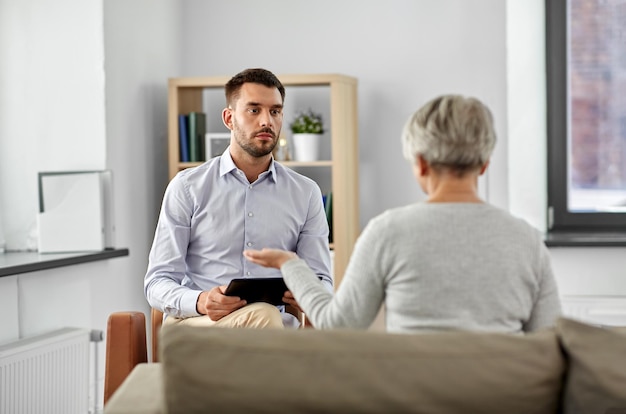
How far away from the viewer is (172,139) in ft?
15.6

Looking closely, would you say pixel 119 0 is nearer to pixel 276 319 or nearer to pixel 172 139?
pixel 172 139

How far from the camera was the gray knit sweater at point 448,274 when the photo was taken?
172 centimetres

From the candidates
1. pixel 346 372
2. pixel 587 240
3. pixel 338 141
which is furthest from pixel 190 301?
pixel 587 240

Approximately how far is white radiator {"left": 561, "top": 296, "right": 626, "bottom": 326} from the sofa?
2846mm

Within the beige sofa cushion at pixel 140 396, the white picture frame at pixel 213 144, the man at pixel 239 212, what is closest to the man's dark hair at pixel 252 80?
the man at pixel 239 212

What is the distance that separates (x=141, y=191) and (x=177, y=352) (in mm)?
3242

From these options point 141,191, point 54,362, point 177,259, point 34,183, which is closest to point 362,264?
point 177,259

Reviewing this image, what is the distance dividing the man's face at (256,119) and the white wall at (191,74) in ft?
3.82

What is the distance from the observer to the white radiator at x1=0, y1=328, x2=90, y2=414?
341 centimetres

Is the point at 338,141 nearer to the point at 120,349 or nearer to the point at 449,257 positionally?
the point at 120,349

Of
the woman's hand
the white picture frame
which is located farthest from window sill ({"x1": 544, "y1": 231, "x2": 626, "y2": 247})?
the woman's hand

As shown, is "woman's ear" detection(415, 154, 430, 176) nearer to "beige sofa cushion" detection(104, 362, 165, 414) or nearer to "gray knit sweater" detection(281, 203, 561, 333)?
"gray knit sweater" detection(281, 203, 561, 333)

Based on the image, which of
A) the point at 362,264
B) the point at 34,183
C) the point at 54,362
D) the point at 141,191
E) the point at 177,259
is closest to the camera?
the point at 362,264

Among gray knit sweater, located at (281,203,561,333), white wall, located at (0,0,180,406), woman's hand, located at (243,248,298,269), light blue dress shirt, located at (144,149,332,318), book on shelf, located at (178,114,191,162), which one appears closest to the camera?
gray knit sweater, located at (281,203,561,333)
